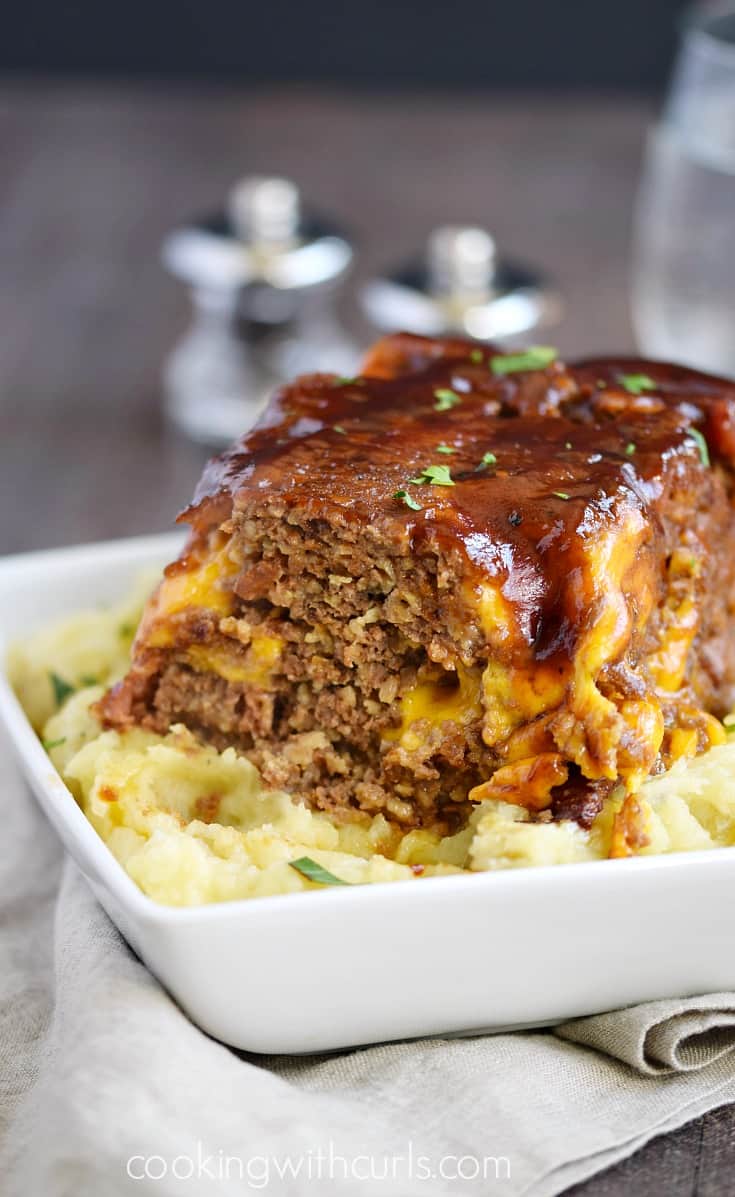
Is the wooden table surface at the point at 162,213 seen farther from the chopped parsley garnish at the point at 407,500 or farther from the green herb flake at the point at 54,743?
the chopped parsley garnish at the point at 407,500

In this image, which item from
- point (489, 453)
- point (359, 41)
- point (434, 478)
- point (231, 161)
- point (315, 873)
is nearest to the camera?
point (315, 873)

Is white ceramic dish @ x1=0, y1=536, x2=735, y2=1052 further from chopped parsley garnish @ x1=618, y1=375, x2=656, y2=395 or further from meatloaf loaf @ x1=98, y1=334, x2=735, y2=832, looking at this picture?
chopped parsley garnish @ x1=618, y1=375, x2=656, y2=395

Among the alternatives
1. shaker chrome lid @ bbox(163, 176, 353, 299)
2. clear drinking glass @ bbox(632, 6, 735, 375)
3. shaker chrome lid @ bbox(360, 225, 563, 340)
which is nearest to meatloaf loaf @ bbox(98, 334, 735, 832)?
clear drinking glass @ bbox(632, 6, 735, 375)

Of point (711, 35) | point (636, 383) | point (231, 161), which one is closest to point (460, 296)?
point (711, 35)

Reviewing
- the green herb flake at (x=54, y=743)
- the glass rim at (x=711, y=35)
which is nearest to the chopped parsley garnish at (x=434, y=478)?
the green herb flake at (x=54, y=743)

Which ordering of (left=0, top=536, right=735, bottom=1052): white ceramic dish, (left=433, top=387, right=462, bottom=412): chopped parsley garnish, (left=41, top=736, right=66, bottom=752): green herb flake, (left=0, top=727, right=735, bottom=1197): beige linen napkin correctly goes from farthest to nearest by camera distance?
(left=433, top=387, right=462, bottom=412): chopped parsley garnish → (left=41, top=736, right=66, bottom=752): green herb flake → (left=0, top=536, right=735, bottom=1052): white ceramic dish → (left=0, top=727, right=735, bottom=1197): beige linen napkin

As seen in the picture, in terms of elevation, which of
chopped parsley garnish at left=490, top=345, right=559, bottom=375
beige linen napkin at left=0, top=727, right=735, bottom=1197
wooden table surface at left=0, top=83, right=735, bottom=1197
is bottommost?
wooden table surface at left=0, top=83, right=735, bottom=1197

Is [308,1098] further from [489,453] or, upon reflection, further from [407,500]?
[489,453]
